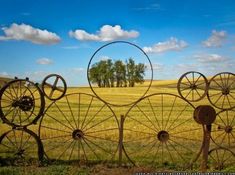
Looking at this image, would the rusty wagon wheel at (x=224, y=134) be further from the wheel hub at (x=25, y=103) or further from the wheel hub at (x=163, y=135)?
the wheel hub at (x=25, y=103)

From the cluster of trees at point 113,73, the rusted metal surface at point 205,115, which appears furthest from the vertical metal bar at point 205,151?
the cluster of trees at point 113,73

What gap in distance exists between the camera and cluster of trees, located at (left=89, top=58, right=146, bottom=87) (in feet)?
38.4

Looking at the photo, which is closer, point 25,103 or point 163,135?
point 25,103

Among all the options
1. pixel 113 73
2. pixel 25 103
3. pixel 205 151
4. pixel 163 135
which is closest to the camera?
pixel 205 151

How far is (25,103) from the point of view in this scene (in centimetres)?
840

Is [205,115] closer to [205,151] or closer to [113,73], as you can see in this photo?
[205,151]

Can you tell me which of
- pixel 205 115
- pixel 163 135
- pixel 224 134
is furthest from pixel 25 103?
pixel 224 134

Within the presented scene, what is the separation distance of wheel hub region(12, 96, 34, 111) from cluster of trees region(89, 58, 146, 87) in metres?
3.15

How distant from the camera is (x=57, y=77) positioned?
8648 millimetres

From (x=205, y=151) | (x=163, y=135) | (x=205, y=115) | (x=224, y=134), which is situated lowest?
(x=224, y=134)

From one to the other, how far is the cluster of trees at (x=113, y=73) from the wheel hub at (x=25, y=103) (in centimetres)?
315

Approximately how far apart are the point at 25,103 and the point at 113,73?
17.0 feet

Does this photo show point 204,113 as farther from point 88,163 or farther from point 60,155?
point 60,155

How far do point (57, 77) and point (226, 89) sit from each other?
4330 millimetres
